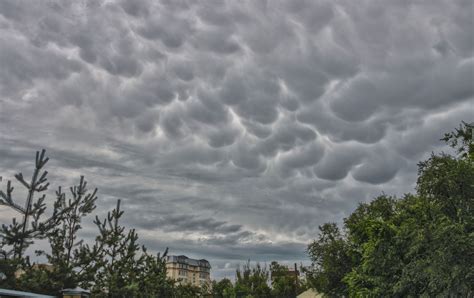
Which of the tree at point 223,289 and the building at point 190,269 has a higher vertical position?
the building at point 190,269

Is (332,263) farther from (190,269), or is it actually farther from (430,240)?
(190,269)

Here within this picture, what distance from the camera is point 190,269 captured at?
177m

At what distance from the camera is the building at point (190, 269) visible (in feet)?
547

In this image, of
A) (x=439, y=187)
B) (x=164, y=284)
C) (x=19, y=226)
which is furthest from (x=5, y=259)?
(x=439, y=187)

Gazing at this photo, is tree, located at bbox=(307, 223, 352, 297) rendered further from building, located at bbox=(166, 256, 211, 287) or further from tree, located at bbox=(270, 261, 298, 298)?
building, located at bbox=(166, 256, 211, 287)

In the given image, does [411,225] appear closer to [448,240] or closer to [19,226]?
[448,240]

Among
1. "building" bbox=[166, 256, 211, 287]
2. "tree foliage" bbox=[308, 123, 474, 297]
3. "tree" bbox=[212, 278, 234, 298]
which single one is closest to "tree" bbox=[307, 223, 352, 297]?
"tree foliage" bbox=[308, 123, 474, 297]

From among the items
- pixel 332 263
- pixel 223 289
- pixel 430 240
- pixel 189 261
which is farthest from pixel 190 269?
pixel 430 240

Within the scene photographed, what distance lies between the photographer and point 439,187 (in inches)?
1118

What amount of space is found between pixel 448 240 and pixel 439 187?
4.80 m

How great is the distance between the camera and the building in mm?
166875

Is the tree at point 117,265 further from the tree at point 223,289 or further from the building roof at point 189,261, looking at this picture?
the building roof at point 189,261

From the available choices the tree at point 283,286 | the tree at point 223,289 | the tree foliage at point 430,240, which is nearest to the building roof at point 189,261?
the tree at point 223,289

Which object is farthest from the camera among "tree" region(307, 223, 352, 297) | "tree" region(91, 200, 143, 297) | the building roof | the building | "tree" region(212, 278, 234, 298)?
the building roof
